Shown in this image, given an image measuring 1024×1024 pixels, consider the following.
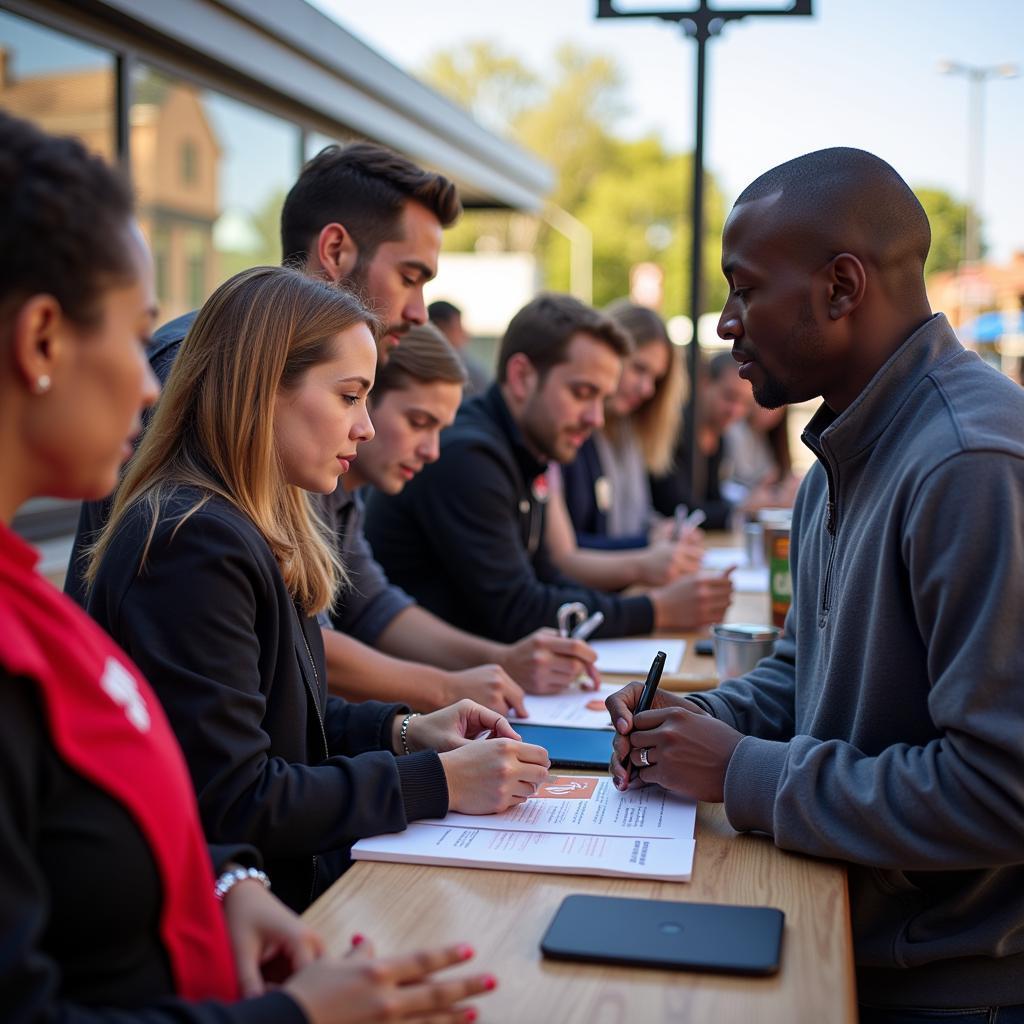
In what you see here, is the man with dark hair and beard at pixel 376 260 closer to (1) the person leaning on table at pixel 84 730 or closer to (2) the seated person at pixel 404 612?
(2) the seated person at pixel 404 612

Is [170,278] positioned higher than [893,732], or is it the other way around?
[170,278]

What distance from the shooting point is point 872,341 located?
5.44 ft

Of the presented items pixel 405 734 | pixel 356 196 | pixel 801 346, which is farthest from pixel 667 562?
pixel 801 346

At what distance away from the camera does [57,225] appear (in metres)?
0.98

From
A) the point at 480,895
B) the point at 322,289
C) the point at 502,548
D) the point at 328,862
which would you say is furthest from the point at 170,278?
the point at 480,895

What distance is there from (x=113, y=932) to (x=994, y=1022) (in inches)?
44.8

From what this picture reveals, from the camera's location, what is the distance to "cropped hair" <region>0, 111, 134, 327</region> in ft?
3.16

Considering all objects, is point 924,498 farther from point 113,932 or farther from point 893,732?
point 113,932

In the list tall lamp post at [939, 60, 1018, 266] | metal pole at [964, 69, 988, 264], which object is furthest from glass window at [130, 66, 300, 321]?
metal pole at [964, 69, 988, 264]

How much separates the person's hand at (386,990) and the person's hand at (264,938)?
0.10m

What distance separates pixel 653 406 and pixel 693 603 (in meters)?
2.45

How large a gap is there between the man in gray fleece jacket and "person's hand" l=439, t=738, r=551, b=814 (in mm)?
150

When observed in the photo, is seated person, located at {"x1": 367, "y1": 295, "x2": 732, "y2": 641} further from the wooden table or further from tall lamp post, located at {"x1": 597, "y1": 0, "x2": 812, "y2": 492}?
the wooden table

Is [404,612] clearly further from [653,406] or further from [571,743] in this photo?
[653,406]
